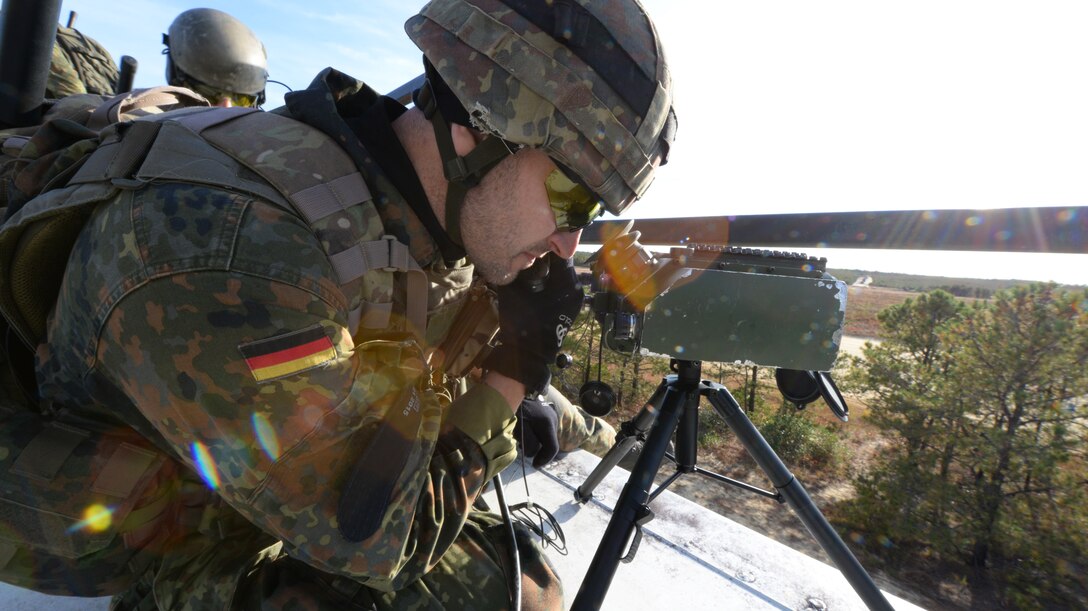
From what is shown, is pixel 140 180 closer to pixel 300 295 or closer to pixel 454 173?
pixel 300 295

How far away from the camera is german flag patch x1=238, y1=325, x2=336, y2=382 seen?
97 cm

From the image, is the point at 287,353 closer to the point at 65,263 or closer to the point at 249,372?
the point at 249,372

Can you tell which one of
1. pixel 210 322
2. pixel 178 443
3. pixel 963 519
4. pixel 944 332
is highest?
pixel 944 332

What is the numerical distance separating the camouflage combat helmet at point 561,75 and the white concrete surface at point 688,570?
4.29 ft

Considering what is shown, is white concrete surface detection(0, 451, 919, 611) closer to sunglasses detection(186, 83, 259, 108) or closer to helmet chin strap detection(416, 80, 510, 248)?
helmet chin strap detection(416, 80, 510, 248)

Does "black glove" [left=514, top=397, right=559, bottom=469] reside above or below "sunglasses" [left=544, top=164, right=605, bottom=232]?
below

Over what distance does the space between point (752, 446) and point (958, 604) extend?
17.7ft

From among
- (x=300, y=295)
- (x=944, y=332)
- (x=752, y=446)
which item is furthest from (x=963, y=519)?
(x=300, y=295)

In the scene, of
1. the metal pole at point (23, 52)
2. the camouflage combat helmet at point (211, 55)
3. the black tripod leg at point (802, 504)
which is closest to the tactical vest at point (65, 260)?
the metal pole at point (23, 52)

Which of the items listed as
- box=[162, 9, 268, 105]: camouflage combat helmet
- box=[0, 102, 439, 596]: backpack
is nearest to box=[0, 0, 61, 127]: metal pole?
box=[0, 102, 439, 596]: backpack

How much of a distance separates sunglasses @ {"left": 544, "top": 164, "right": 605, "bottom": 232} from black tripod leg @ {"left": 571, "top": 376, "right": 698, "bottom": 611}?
67 centimetres

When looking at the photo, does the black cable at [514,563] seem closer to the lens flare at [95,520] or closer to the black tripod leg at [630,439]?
the black tripod leg at [630,439]

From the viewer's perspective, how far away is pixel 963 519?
5.23 meters

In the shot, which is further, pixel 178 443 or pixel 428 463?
pixel 428 463
